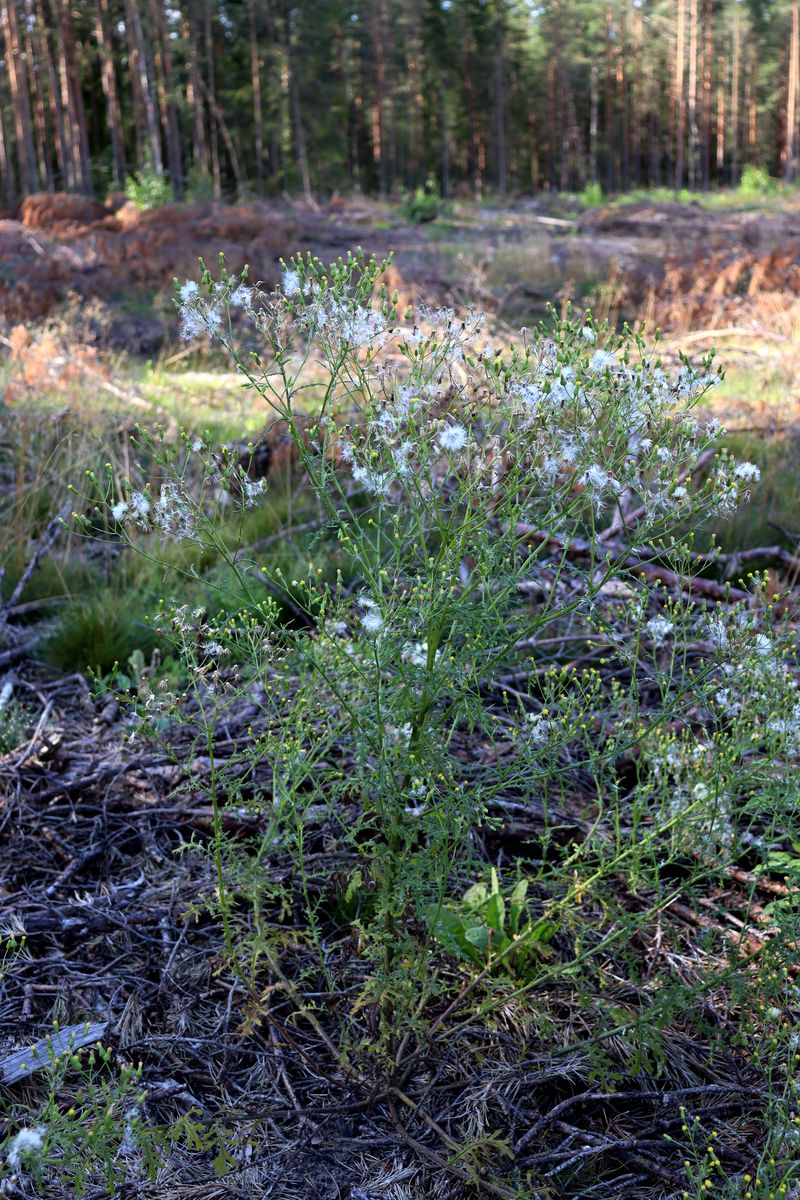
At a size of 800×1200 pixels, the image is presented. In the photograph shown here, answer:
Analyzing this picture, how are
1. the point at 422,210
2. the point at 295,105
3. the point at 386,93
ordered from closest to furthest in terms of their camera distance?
1. the point at 422,210
2. the point at 295,105
3. the point at 386,93

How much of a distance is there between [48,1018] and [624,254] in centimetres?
1474

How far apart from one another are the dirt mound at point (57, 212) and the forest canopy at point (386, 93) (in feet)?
8.80

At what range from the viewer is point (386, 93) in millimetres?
37812

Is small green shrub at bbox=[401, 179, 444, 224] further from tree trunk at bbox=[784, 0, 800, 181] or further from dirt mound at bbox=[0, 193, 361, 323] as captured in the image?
tree trunk at bbox=[784, 0, 800, 181]

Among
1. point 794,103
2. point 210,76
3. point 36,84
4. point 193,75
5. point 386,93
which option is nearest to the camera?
point 193,75

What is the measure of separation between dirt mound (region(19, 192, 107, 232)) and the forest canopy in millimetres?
2681

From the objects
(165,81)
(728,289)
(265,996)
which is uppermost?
(165,81)

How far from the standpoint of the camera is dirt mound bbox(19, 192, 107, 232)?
1645 centimetres

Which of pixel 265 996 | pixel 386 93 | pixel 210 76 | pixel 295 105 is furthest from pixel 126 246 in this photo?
pixel 386 93

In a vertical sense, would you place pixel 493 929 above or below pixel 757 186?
below

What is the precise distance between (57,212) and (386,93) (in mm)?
25307

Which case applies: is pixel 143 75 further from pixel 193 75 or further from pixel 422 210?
pixel 422 210

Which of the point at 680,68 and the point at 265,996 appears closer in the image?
the point at 265,996

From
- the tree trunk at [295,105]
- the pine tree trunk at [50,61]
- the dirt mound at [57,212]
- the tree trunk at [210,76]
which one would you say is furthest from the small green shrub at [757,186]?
the dirt mound at [57,212]
